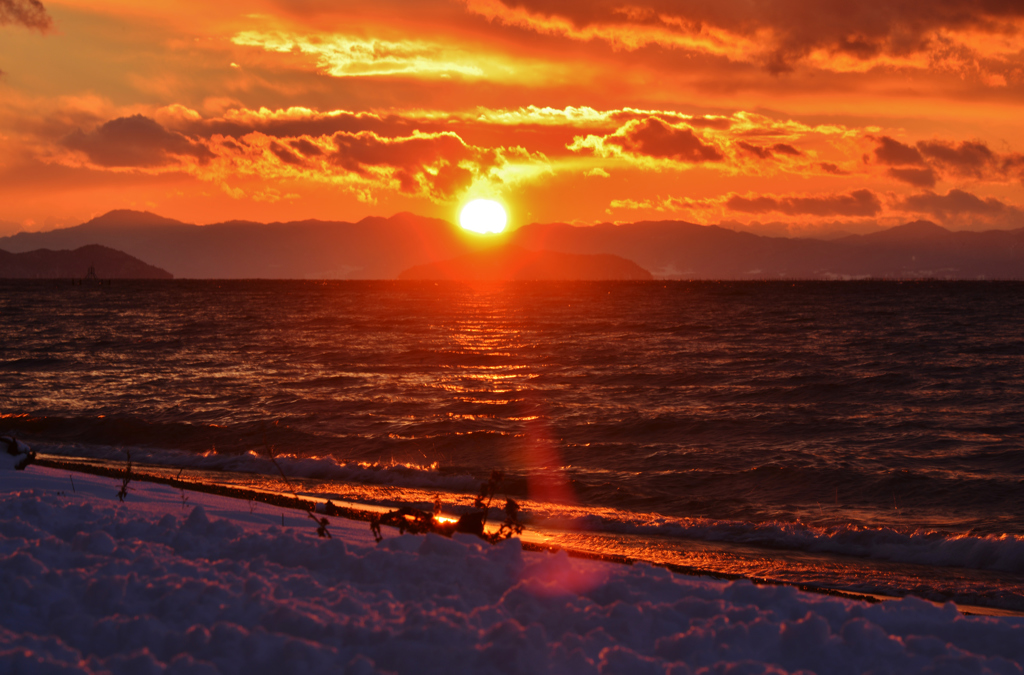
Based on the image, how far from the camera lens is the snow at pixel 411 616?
4973 mm

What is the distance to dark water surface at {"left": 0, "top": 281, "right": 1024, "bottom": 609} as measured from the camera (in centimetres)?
1147

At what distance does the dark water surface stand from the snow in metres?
4.09

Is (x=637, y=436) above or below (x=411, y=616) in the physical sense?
above

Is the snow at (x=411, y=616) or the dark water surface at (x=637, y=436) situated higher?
the dark water surface at (x=637, y=436)

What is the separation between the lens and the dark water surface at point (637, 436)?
11.5m

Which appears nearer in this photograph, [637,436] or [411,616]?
[411,616]

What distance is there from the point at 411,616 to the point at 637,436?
15.0 metres

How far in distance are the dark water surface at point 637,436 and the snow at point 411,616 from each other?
4094 millimetres

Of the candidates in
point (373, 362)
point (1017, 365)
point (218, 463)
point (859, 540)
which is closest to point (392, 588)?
point (859, 540)

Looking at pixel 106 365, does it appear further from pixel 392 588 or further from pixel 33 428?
pixel 392 588

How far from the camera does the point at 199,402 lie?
2439 centimetres

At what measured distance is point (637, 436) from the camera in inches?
784

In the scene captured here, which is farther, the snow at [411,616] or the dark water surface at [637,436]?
the dark water surface at [637,436]

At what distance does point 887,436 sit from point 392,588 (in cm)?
1861
